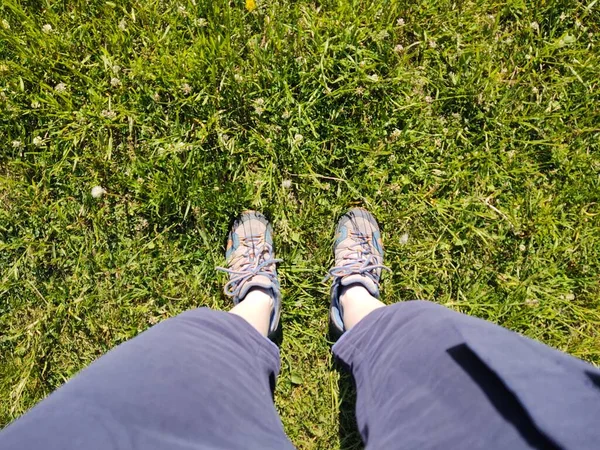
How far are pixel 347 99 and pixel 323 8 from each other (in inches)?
20.2

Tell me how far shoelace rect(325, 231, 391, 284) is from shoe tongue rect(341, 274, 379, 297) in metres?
0.03

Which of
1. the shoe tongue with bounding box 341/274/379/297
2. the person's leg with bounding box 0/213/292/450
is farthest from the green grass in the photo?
the person's leg with bounding box 0/213/292/450

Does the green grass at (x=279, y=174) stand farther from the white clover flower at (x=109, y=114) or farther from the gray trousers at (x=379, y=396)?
the gray trousers at (x=379, y=396)

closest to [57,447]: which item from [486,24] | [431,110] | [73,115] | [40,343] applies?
[40,343]

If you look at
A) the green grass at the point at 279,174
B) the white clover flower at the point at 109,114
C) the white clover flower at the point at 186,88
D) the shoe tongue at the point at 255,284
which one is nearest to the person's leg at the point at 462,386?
the shoe tongue at the point at 255,284

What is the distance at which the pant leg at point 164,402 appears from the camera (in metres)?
1.15

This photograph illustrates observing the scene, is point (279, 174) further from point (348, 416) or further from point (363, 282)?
point (348, 416)

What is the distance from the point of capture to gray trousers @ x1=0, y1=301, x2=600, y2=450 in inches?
44.2

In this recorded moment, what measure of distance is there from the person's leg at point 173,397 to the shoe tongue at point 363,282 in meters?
0.52

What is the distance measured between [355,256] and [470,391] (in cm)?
112

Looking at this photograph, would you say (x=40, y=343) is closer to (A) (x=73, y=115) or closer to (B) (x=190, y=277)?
(B) (x=190, y=277)

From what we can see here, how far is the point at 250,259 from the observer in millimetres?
2322

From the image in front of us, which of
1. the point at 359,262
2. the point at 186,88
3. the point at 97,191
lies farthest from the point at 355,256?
the point at 97,191

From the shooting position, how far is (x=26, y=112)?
2367 millimetres
